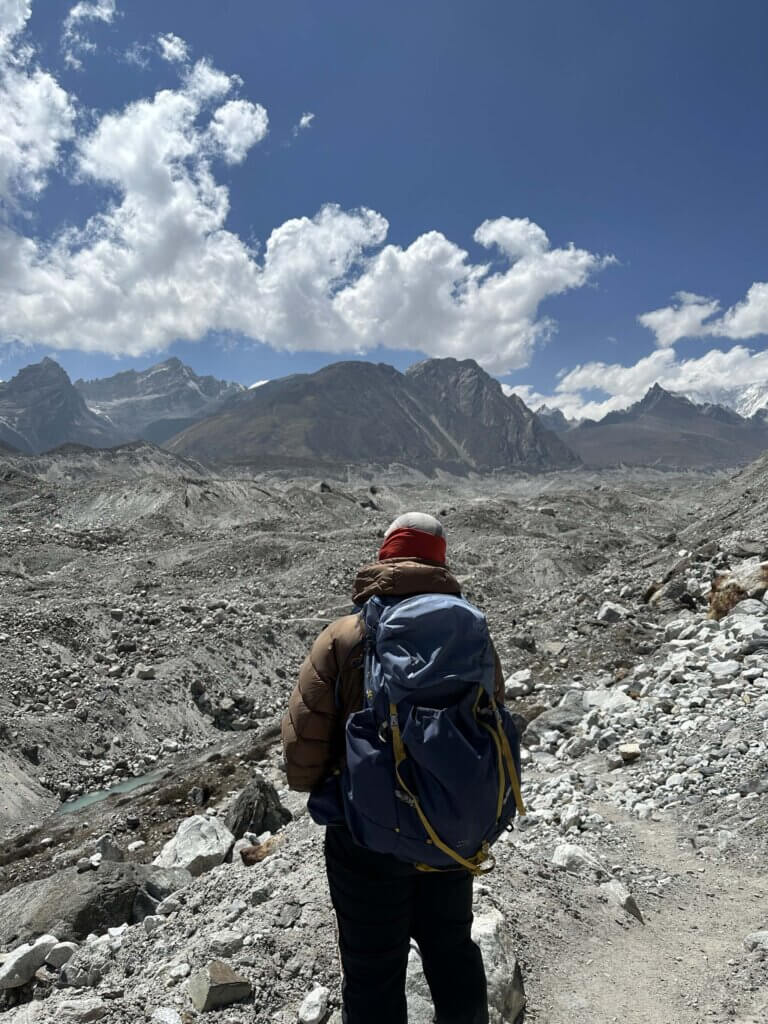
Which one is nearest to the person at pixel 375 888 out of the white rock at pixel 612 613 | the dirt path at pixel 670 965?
the dirt path at pixel 670 965

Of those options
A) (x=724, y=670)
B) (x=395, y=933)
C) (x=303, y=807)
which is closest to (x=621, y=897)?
(x=395, y=933)

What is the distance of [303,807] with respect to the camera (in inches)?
333

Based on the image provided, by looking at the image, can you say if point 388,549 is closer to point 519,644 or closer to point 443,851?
point 443,851

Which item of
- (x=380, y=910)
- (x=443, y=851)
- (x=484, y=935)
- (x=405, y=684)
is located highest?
(x=405, y=684)

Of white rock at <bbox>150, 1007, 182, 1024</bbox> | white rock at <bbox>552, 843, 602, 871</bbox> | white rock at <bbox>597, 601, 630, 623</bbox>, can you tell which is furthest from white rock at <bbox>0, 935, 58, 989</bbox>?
white rock at <bbox>597, 601, 630, 623</bbox>

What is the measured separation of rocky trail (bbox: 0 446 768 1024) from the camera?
11.4 ft

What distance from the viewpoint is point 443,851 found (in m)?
2.25

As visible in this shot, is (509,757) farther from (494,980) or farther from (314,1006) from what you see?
(314,1006)

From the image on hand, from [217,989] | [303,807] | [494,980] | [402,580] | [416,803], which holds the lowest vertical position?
[303,807]

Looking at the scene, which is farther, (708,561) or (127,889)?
(708,561)

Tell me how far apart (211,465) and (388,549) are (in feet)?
495

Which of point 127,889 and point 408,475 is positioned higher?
point 408,475

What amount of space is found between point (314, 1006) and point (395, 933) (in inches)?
45.4

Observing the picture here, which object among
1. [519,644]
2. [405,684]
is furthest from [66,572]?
[405,684]
